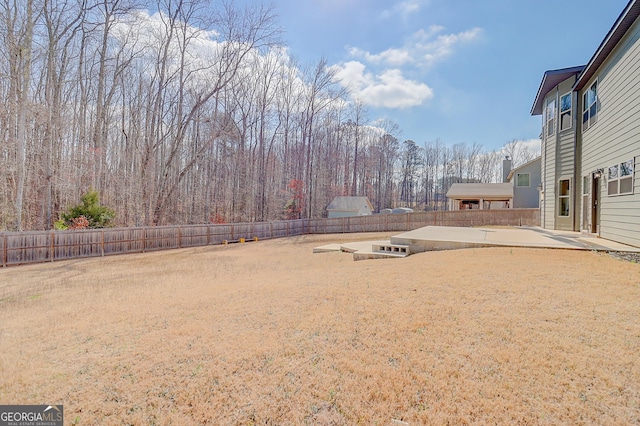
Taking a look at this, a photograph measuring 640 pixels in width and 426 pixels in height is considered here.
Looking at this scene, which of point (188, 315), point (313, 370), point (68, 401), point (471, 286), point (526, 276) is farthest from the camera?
point (526, 276)

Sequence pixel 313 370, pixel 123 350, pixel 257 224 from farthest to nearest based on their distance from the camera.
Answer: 1. pixel 257 224
2. pixel 123 350
3. pixel 313 370

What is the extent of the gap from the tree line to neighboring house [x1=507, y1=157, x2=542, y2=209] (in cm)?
1526

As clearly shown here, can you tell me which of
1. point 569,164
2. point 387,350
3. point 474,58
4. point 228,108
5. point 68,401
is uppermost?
point 228,108

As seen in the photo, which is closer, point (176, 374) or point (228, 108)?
point (176, 374)

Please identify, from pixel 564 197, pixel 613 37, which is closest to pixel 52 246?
pixel 613 37

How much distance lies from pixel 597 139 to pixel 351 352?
950cm

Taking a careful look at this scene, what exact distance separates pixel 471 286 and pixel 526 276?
3.55 ft

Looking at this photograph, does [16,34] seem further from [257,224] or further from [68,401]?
[68,401]

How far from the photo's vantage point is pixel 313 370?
87.8 inches

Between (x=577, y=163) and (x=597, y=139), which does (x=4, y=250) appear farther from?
(x=577, y=163)

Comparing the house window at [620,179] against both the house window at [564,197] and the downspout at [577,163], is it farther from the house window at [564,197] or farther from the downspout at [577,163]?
the house window at [564,197]

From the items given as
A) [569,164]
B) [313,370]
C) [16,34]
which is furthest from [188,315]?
[16,34]

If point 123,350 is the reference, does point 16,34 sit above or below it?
above

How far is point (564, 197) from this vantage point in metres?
9.58
